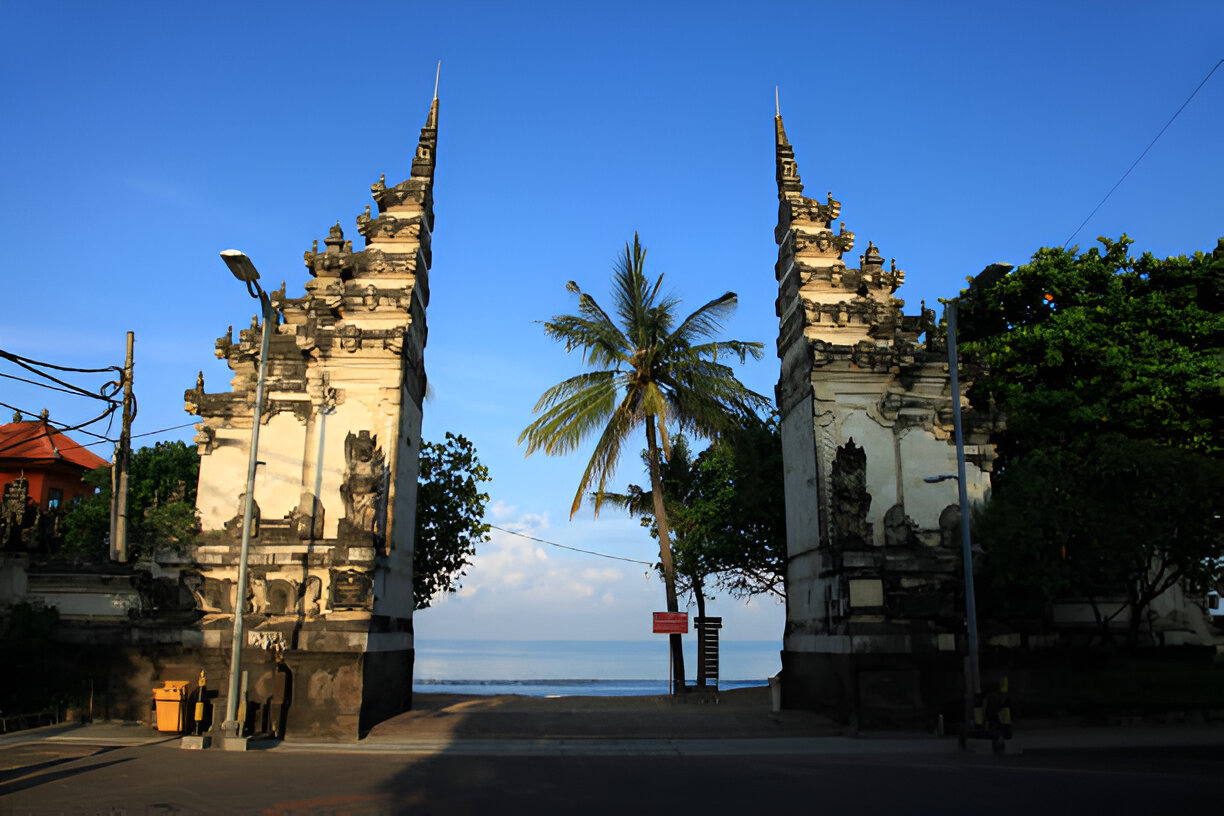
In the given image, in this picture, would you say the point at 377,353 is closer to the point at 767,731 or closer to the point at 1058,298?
the point at 767,731

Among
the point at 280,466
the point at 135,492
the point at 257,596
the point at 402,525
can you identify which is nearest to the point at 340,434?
the point at 280,466

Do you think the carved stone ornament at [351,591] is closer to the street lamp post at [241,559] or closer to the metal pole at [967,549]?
the street lamp post at [241,559]

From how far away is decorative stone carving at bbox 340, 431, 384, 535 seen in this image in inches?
805

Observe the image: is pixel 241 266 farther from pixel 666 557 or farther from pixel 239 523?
pixel 666 557

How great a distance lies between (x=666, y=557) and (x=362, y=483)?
36.9ft

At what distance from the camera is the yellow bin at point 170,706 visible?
731 inches

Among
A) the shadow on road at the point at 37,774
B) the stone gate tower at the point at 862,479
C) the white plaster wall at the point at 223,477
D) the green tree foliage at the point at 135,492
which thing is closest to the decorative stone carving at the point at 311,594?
the white plaster wall at the point at 223,477

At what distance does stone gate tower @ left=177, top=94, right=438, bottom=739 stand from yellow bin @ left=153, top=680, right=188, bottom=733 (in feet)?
4.08

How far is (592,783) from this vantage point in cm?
1327

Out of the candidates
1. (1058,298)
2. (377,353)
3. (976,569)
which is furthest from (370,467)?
(1058,298)

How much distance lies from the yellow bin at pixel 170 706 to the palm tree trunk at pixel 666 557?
1416 centimetres

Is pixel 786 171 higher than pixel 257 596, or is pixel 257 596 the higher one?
pixel 786 171

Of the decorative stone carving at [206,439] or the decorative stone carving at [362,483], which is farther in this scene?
the decorative stone carving at [206,439]

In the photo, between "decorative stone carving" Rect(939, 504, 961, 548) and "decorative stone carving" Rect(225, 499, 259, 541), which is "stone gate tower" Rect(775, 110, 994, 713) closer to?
"decorative stone carving" Rect(939, 504, 961, 548)
